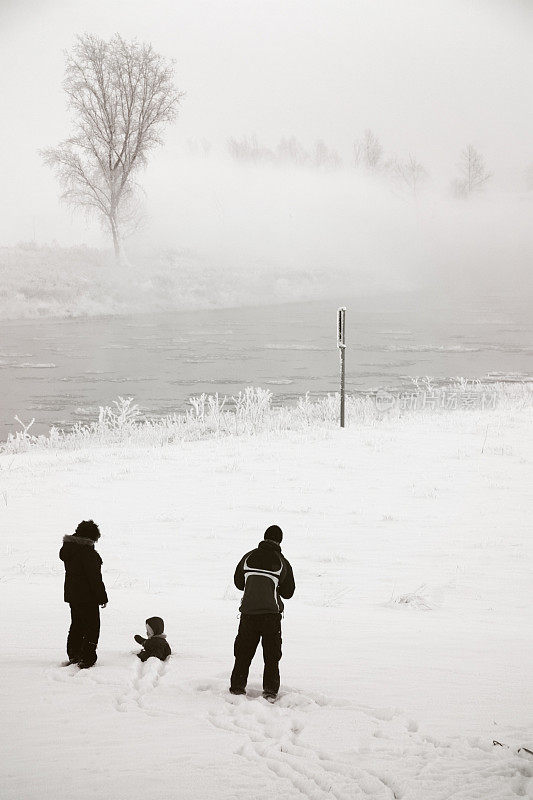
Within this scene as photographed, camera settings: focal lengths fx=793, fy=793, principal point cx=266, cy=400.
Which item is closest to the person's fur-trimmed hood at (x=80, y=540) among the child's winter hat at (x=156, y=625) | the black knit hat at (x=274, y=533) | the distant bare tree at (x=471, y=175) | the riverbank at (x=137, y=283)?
the child's winter hat at (x=156, y=625)

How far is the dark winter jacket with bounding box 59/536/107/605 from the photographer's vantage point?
22.8 ft

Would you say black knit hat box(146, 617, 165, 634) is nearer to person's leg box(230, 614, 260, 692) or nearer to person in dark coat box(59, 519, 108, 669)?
person in dark coat box(59, 519, 108, 669)

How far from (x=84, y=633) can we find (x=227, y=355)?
2778 centimetres

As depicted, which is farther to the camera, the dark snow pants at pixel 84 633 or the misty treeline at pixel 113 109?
Answer: the misty treeline at pixel 113 109

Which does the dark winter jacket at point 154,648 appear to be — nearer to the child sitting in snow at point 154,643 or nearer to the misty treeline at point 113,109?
the child sitting in snow at point 154,643

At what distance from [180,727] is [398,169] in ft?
291

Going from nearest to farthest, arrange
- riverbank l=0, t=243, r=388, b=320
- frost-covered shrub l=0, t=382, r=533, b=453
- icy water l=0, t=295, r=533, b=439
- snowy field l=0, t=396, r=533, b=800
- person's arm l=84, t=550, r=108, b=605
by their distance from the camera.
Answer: snowy field l=0, t=396, r=533, b=800 → person's arm l=84, t=550, r=108, b=605 → frost-covered shrub l=0, t=382, r=533, b=453 → icy water l=0, t=295, r=533, b=439 → riverbank l=0, t=243, r=388, b=320

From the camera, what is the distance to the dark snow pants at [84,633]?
7023 millimetres

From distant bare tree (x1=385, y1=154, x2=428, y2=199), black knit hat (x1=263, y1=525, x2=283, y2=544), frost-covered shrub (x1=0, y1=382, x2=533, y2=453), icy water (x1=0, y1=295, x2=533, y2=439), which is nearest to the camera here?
→ black knit hat (x1=263, y1=525, x2=283, y2=544)

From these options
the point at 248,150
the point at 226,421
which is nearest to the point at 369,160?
the point at 248,150

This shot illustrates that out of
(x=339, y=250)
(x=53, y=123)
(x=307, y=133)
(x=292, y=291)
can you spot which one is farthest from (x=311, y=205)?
(x=53, y=123)

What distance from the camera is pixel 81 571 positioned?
695 centimetres

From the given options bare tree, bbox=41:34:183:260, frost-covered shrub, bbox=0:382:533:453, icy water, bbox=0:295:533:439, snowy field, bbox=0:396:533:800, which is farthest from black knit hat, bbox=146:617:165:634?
bare tree, bbox=41:34:183:260

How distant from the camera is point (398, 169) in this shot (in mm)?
88688
